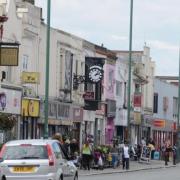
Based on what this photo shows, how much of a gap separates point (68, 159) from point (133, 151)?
111 ft

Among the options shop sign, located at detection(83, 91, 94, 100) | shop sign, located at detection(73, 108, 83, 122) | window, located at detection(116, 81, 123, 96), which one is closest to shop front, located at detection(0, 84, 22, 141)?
shop sign, located at detection(73, 108, 83, 122)

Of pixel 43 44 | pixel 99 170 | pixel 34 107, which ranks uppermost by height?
pixel 43 44

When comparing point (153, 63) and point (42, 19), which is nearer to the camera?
point (42, 19)

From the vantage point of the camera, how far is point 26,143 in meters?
23.9

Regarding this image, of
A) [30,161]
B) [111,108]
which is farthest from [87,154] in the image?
[30,161]

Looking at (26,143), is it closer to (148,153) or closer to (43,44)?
(43,44)

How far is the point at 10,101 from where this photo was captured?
1720 inches

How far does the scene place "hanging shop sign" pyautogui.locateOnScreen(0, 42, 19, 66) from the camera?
38969mm

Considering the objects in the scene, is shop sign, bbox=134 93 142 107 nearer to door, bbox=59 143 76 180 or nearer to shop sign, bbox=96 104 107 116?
shop sign, bbox=96 104 107 116

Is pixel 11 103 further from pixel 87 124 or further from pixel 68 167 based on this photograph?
pixel 68 167

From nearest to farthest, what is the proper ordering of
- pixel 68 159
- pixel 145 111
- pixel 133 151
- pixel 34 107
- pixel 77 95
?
pixel 68 159 → pixel 34 107 → pixel 77 95 → pixel 133 151 → pixel 145 111

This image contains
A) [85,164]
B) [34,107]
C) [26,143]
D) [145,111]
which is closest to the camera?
[26,143]

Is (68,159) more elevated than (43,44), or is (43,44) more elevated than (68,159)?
(43,44)

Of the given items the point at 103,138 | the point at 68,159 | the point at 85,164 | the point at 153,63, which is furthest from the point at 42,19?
the point at 153,63
